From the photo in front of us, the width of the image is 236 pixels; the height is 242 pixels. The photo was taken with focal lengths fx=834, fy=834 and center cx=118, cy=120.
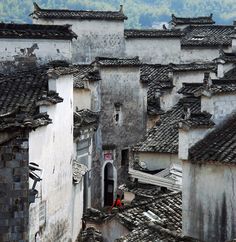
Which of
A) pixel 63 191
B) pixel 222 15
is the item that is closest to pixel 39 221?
pixel 63 191

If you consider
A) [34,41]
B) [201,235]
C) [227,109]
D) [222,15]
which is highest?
[222,15]

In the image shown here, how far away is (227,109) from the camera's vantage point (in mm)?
23406

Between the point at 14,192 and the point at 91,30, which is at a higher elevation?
the point at 91,30

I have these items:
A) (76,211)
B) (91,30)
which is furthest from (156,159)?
(91,30)

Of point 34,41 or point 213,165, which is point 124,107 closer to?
point 34,41

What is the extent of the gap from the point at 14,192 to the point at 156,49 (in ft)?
124

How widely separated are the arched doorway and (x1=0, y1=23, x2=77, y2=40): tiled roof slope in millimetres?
13002

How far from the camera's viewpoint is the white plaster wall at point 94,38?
4866 centimetres

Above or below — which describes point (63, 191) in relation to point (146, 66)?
below

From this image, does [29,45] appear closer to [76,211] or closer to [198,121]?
[76,211]

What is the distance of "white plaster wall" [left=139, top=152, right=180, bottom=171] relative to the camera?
3269 cm

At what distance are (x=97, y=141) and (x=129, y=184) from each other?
25.2ft

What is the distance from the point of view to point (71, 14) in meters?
48.8

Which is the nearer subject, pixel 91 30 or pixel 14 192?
pixel 14 192
